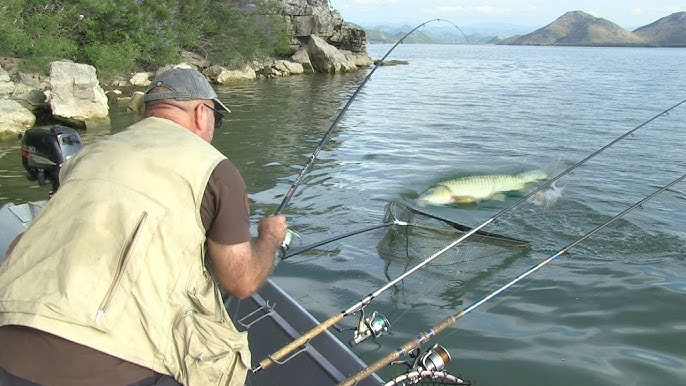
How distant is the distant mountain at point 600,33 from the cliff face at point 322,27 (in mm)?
113551

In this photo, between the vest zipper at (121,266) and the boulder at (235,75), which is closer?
the vest zipper at (121,266)

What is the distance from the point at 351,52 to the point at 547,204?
4448cm

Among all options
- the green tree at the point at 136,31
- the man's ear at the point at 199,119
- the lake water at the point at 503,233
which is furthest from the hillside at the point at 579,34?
the man's ear at the point at 199,119

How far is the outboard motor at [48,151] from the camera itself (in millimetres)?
4594

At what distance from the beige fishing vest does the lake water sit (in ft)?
8.31

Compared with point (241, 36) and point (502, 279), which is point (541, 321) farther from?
point (241, 36)

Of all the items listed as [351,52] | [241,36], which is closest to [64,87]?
[241,36]

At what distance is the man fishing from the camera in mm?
2051

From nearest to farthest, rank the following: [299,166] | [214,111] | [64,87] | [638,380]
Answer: [214,111], [638,380], [299,166], [64,87]

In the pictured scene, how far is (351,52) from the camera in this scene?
51219 millimetres

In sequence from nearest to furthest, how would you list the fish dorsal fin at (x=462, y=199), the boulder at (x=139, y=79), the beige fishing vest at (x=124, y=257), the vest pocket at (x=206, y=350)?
the beige fishing vest at (x=124, y=257), the vest pocket at (x=206, y=350), the fish dorsal fin at (x=462, y=199), the boulder at (x=139, y=79)

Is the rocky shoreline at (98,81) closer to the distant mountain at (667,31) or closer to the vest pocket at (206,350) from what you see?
the vest pocket at (206,350)

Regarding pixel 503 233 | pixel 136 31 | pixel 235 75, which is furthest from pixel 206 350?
pixel 235 75

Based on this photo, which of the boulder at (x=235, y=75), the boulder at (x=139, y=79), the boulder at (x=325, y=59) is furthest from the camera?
the boulder at (x=325, y=59)
